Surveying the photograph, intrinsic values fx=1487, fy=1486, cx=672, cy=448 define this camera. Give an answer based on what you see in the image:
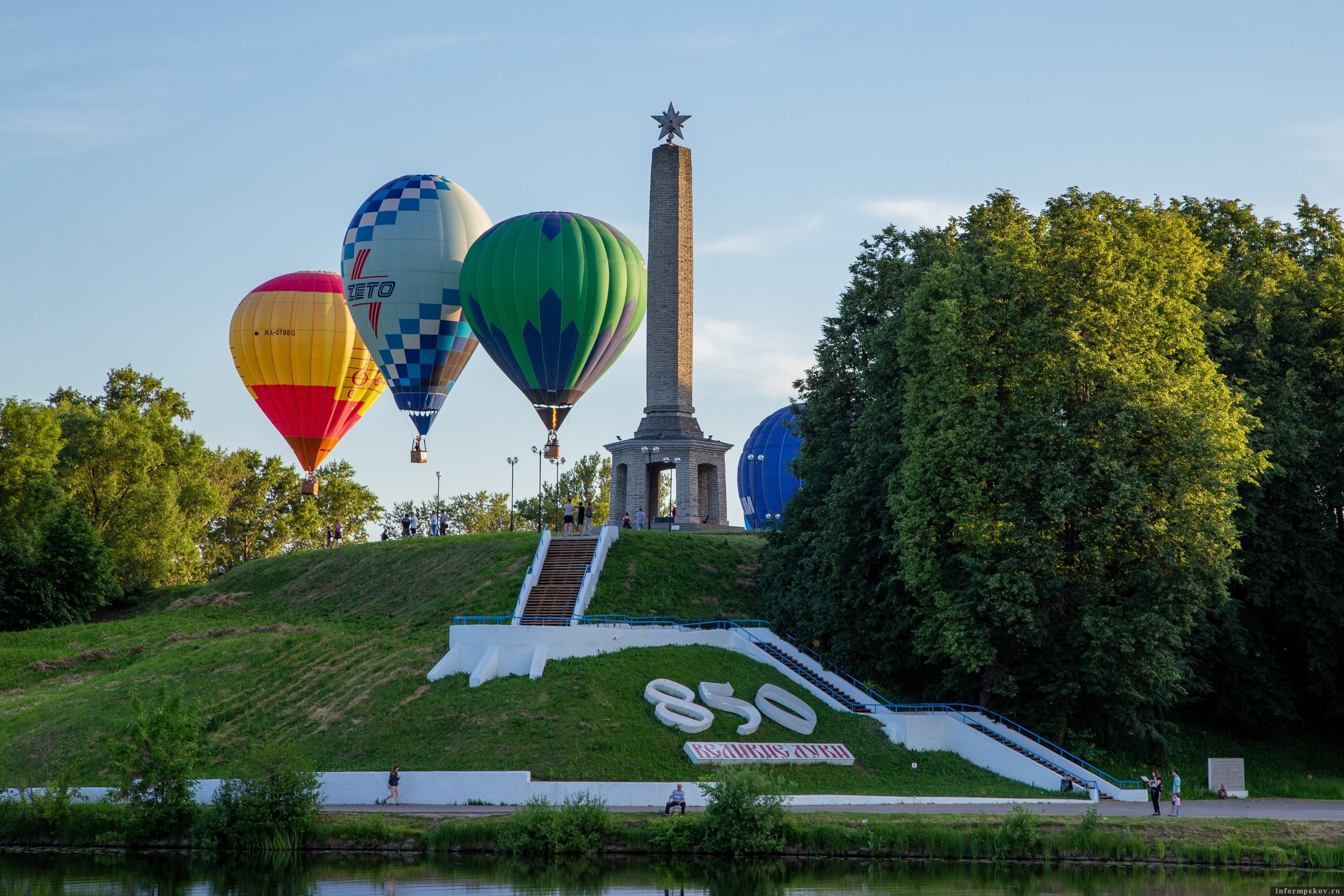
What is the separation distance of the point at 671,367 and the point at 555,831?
116ft

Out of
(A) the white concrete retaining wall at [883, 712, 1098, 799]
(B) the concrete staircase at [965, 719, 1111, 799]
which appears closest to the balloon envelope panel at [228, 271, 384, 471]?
(A) the white concrete retaining wall at [883, 712, 1098, 799]

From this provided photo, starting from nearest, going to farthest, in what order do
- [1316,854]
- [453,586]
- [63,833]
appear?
1. [1316,854]
2. [63,833]
3. [453,586]

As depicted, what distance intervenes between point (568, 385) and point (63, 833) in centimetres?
2728

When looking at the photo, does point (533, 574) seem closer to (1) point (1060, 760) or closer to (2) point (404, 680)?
(2) point (404, 680)

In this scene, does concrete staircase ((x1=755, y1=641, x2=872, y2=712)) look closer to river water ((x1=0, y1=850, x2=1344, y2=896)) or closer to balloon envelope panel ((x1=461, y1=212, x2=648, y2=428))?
river water ((x1=0, y1=850, x2=1344, y2=896))

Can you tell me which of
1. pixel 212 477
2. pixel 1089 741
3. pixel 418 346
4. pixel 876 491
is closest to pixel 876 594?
pixel 876 491

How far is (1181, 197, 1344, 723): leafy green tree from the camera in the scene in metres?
46.3

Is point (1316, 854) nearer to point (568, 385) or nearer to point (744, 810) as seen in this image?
point (744, 810)

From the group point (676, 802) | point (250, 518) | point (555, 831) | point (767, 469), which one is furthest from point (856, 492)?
point (250, 518)

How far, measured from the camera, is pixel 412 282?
60.5 metres

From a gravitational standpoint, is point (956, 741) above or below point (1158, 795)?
above

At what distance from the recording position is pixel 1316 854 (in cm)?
3159

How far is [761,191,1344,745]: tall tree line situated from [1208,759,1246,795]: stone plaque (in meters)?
1.96

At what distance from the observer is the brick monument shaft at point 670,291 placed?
65500mm
